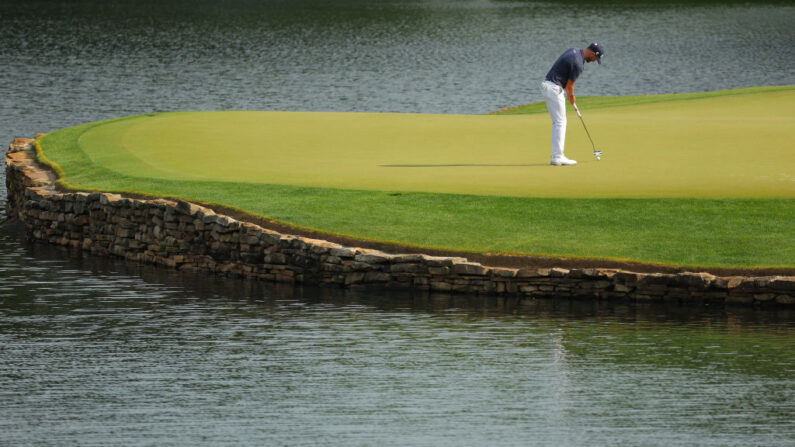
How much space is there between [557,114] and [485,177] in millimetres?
1930

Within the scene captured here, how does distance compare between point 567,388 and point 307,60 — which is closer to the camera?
point 567,388

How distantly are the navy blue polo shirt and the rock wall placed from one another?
5.41m

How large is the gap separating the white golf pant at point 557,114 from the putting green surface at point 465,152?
469 mm

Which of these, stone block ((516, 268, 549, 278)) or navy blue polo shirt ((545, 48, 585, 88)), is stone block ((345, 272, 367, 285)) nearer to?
stone block ((516, 268, 549, 278))

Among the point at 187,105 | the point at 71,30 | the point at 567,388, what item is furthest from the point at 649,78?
the point at 567,388

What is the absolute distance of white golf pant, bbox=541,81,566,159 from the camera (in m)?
21.3

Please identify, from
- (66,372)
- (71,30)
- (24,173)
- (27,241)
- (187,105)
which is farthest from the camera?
(71,30)

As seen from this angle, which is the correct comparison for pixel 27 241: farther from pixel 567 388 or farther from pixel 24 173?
pixel 567 388

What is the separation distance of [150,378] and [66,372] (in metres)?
0.97

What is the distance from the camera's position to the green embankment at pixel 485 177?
17812mm

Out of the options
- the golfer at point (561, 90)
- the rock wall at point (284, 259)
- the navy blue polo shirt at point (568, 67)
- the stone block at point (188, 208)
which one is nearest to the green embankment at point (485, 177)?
the golfer at point (561, 90)

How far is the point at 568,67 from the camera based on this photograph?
21.3 meters

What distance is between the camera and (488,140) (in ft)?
81.7

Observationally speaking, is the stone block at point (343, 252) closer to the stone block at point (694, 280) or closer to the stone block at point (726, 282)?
the stone block at point (694, 280)
